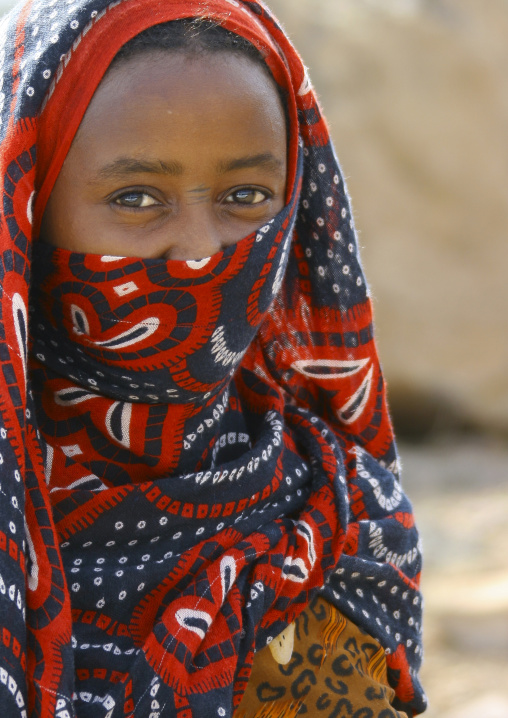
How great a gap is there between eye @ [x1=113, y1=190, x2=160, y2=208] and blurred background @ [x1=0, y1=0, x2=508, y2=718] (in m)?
5.18

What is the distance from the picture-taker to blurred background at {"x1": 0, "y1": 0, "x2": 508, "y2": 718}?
21.8ft

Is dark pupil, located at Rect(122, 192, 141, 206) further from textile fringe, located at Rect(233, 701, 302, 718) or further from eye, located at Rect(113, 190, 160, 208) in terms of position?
textile fringe, located at Rect(233, 701, 302, 718)

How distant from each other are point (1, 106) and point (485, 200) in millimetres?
5918

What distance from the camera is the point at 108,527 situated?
1.45 m

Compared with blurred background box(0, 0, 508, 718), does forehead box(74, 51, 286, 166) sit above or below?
below

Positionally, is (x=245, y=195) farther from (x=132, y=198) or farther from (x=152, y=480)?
(x=152, y=480)

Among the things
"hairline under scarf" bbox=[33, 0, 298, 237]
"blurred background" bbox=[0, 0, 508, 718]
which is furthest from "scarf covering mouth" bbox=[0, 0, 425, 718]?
"blurred background" bbox=[0, 0, 508, 718]

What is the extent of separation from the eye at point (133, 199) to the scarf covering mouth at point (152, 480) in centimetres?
10

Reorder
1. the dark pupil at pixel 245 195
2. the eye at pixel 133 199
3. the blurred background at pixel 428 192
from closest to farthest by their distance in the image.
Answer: the eye at pixel 133 199 → the dark pupil at pixel 245 195 → the blurred background at pixel 428 192

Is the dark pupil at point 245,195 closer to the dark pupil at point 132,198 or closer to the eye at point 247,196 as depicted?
the eye at point 247,196

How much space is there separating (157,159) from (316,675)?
36.2 inches

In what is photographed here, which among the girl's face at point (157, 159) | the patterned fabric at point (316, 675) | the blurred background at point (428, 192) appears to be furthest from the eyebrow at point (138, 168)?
the blurred background at point (428, 192)

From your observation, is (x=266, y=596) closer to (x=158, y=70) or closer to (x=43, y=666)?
(x=43, y=666)

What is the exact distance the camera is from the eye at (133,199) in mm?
1420
